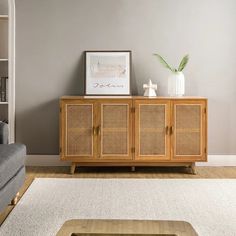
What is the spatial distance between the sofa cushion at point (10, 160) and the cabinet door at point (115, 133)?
1.44 m

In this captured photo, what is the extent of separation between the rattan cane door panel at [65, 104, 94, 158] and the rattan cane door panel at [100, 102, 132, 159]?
12 centimetres

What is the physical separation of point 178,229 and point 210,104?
373 centimetres

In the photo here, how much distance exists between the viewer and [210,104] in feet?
18.8

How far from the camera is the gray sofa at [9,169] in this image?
3.27 m

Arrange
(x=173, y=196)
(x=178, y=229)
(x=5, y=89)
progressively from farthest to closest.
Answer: (x=5, y=89) < (x=173, y=196) < (x=178, y=229)

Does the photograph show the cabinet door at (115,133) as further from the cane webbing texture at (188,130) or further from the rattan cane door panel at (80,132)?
the cane webbing texture at (188,130)

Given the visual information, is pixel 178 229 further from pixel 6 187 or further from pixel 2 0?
pixel 2 0

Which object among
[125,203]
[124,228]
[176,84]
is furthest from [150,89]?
[124,228]

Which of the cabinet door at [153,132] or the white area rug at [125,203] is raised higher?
the cabinet door at [153,132]

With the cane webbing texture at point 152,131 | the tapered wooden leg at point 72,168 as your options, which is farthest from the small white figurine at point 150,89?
the tapered wooden leg at point 72,168

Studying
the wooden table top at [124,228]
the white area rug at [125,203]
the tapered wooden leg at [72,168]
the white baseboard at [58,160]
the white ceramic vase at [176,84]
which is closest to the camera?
the wooden table top at [124,228]

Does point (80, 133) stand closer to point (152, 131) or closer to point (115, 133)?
point (115, 133)

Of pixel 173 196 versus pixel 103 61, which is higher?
pixel 103 61

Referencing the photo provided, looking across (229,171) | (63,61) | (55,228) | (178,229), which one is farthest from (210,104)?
(178,229)
